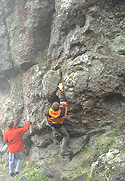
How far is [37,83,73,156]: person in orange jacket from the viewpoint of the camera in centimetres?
617

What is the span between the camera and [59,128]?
6652 millimetres

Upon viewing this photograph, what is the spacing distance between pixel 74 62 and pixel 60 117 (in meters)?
2.39

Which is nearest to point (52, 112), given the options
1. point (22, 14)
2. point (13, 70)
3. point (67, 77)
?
point (67, 77)

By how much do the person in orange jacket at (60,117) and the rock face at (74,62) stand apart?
1.08 ft

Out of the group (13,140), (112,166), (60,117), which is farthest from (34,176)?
(112,166)

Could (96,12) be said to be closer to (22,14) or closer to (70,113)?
(70,113)

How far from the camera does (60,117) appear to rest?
6270 millimetres

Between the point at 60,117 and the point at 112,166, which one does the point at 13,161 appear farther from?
the point at 112,166

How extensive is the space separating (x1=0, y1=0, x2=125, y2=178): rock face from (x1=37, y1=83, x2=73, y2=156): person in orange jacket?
1.08ft

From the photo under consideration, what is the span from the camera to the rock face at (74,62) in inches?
253

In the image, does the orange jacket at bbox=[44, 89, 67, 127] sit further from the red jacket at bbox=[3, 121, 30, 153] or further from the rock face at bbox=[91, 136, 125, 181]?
the red jacket at bbox=[3, 121, 30, 153]

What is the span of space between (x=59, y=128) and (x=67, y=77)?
2157mm

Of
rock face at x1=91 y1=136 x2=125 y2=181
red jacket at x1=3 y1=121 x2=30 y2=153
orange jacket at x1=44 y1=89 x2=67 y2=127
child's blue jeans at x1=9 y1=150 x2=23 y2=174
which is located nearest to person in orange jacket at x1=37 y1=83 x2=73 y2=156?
orange jacket at x1=44 y1=89 x2=67 y2=127

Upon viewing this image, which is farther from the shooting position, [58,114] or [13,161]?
[13,161]
